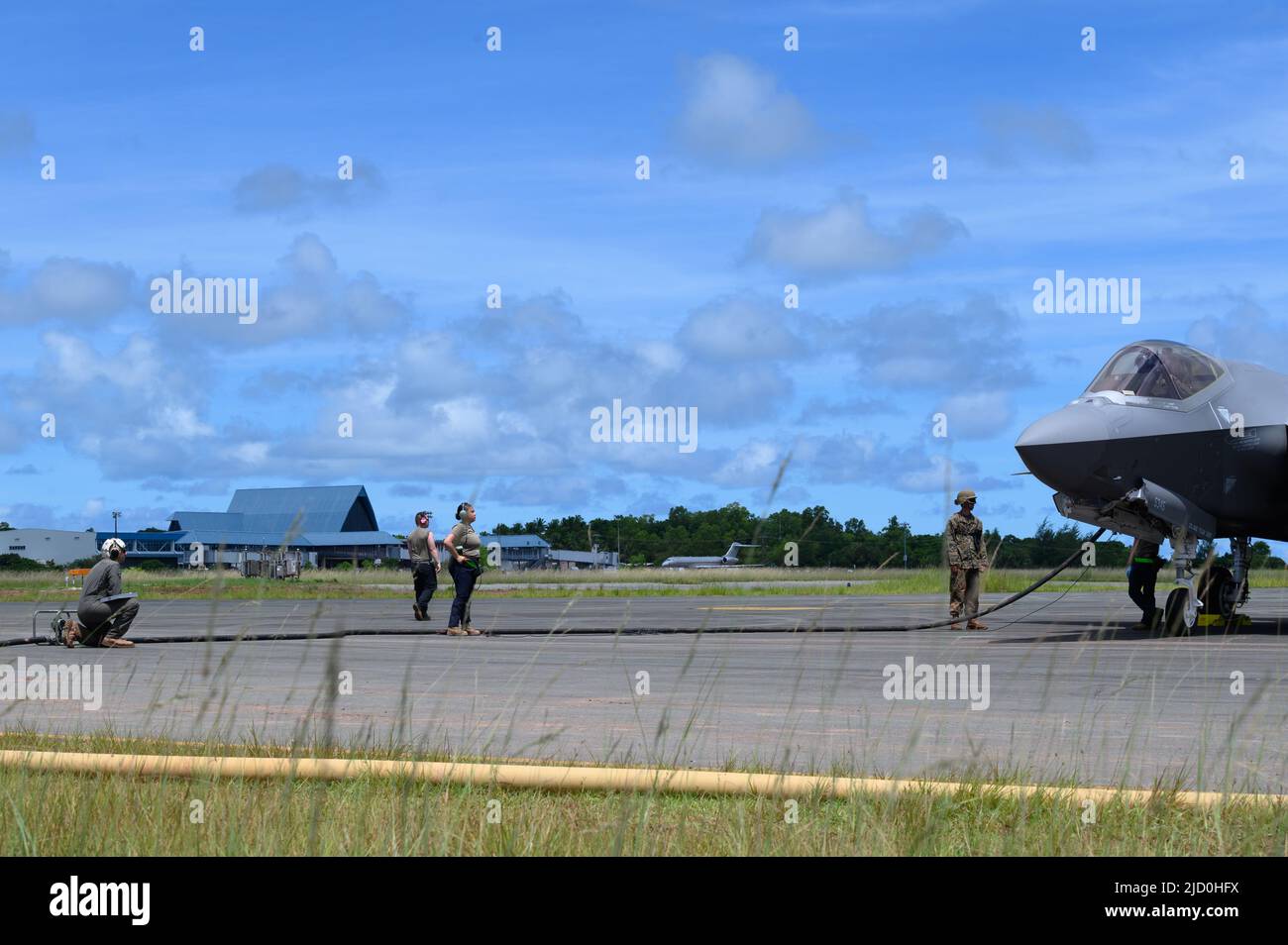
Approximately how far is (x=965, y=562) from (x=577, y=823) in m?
16.0

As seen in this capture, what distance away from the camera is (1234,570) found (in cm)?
1997

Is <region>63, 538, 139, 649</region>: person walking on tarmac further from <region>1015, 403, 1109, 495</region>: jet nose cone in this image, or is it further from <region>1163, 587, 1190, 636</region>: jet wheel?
<region>1163, 587, 1190, 636</region>: jet wheel

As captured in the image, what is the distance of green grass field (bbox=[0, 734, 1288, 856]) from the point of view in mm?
5211

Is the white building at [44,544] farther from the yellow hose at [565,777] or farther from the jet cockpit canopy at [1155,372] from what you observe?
the yellow hose at [565,777]

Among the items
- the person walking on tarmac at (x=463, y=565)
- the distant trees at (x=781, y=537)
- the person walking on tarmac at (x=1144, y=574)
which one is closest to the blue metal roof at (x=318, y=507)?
the person walking on tarmac at (x=463, y=565)

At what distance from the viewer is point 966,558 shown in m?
21.0

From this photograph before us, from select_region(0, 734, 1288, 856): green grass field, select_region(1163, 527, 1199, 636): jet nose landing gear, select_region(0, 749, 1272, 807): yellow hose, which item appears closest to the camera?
select_region(0, 734, 1288, 856): green grass field

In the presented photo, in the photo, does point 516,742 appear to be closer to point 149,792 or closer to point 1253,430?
point 149,792

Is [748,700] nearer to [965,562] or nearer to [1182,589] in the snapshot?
[1182,589]

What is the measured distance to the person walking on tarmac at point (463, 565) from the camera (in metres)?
20.8

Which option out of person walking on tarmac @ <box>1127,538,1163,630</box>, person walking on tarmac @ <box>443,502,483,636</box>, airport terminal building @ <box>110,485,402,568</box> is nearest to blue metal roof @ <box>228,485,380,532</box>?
airport terminal building @ <box>110,485,402,568</box>
